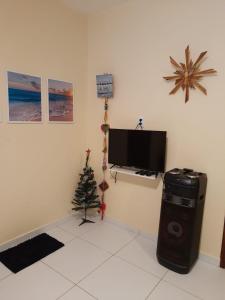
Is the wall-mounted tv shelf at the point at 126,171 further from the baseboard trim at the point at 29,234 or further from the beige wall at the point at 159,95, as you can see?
the baseboard trim at the point at 29,234

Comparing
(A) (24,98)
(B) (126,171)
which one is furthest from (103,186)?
(A) (24,98)

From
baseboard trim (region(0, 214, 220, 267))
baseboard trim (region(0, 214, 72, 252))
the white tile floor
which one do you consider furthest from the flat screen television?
baseboard trim (region(0, 214, 72, 252))

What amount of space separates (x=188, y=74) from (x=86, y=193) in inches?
74.6

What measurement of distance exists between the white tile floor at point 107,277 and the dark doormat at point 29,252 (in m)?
0.07

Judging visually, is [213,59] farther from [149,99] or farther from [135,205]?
[135,205]

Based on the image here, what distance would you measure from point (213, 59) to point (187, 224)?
5.11 ft

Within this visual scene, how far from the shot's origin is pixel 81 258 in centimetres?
230

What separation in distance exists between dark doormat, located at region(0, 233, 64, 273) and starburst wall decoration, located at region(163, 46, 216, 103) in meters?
2.16

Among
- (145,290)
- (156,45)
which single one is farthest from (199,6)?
(145,290)

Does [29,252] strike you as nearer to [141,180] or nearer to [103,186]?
[103,186]

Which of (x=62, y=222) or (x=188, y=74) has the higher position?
(x=188, y=74)

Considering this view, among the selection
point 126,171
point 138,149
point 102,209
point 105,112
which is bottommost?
point 102,209

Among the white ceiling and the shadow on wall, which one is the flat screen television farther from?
the white ceiling

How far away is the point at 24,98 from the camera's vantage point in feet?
7.88
